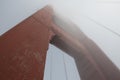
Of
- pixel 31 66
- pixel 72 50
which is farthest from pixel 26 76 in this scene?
pixel 72 50

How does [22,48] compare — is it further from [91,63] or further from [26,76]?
[91,63]

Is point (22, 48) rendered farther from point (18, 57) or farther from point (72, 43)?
point (72, 43)

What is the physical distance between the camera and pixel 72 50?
1.85 ft

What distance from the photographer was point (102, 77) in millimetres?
456

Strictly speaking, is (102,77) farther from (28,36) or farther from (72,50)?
(28,36)

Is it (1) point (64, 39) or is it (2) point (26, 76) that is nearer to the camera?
(2) point (26, 76)

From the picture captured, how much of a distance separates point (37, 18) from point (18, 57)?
0.18 m

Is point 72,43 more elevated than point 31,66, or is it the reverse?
point 72,43

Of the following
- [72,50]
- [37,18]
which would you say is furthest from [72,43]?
[37,18]

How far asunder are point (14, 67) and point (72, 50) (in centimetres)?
22

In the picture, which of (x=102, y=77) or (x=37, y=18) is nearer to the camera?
(x=102, y=77)

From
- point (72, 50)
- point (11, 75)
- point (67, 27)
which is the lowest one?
point (11, 75)

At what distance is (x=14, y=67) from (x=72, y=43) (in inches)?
8.7

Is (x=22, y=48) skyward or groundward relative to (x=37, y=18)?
groundward
